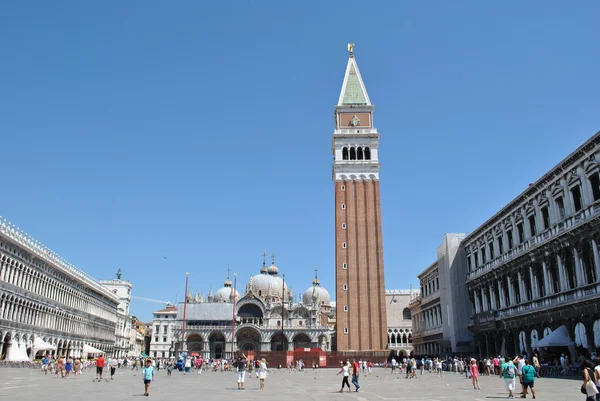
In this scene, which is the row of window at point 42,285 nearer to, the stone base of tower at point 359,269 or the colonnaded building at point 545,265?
the stone base of tower at point 359,269

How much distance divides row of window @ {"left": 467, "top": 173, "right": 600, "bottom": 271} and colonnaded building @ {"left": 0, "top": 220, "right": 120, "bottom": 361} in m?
39.1

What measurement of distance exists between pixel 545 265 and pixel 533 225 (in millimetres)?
3373

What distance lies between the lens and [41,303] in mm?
53875

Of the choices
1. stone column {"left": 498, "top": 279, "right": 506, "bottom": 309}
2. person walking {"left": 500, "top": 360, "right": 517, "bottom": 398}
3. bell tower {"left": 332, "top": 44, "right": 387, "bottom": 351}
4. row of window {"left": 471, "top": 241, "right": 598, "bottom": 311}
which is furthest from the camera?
bell tower {"left": 332, "top": 44, "right": 387, "bottom": 351}

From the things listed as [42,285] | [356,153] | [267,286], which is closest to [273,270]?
[267,286]

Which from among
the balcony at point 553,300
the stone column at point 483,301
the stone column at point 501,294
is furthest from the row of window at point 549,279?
the stone column at point 483,301

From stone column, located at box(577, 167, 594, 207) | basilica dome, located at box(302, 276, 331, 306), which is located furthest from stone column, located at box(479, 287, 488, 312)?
basilica dome, located at box(302, 276, 331, 306)

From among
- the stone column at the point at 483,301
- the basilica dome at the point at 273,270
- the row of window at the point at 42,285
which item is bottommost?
the stone column at the point at 483,301

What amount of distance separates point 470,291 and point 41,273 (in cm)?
4161

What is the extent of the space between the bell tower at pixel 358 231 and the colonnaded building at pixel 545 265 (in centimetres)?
1907

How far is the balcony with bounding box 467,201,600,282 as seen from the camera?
28.6 m

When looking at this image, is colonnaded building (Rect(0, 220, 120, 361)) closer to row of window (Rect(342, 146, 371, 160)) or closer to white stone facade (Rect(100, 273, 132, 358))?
white stone facade (Rect(100, 273, 132, 358))

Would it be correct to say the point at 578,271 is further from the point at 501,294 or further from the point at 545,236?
the point at 501,294

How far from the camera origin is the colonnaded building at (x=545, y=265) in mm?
28781
